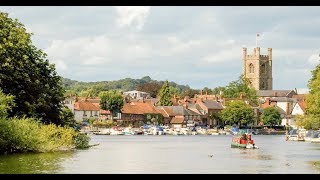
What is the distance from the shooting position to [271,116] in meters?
160

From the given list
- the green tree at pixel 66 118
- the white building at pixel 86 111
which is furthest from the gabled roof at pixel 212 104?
the green tree at pixel 66 118

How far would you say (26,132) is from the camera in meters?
41.8

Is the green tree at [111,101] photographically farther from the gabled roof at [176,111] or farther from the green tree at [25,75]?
the green tree at [25,75]

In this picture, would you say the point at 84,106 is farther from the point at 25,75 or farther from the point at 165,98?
the point at 25,75

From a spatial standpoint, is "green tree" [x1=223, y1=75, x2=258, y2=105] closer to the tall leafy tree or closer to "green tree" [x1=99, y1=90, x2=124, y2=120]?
"green tree" [x1=99, y1=90, x2=124, y2=120]

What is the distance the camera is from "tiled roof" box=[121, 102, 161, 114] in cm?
15440

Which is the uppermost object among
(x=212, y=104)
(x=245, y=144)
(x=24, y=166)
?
(x=212, y=104)

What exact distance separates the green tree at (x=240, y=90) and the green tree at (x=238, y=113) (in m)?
14.9

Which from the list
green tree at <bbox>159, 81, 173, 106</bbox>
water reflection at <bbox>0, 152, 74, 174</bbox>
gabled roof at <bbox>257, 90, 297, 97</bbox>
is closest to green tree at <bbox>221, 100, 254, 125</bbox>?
green tree at <bbox>159, 81, 173, 106</bbox>

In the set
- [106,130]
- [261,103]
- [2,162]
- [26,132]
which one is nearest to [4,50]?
[26,132]

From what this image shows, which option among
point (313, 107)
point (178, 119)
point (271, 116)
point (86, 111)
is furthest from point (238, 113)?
point (313, 107)

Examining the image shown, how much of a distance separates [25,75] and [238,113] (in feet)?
361

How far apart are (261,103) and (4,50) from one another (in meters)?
144
